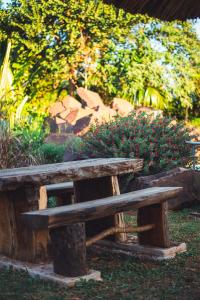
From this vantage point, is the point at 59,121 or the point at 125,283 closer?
the point at 125,283

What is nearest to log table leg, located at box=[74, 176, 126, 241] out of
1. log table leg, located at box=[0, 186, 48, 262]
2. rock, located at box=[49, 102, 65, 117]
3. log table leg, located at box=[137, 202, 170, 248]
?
log table leg, located at box=[137, 202, 170, 248]

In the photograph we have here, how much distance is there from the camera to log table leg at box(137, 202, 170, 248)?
4965 mm

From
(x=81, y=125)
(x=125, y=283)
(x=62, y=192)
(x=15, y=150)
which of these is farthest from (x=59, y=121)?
(x=125, y=283)

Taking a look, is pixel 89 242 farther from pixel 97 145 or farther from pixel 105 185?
pixel 97 145

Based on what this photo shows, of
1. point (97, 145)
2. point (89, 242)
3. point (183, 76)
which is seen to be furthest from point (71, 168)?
point (183, 76)

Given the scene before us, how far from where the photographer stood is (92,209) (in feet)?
13.4

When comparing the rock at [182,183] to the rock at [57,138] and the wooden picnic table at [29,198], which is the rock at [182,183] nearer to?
the wooden picnic table at [29,198]

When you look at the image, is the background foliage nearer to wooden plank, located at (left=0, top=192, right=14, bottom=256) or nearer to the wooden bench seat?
the wooden bench seat

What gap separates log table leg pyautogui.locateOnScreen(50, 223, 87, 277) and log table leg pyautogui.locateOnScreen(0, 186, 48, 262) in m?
0.52

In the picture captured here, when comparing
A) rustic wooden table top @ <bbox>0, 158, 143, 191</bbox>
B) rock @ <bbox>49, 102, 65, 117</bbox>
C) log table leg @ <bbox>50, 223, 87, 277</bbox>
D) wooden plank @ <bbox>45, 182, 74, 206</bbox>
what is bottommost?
log table leg @ <bbox>50, 223, 87, 277</bbox>

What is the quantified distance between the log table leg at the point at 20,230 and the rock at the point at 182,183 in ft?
8.99

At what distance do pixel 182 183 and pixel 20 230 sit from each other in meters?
3.17

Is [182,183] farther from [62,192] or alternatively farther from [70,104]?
[70,104]

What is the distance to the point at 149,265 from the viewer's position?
4.64m
